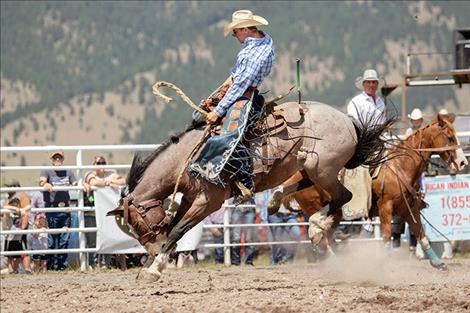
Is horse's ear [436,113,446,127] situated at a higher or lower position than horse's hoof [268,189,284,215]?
higher

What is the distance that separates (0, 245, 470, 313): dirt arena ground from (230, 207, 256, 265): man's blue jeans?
0.84 metres

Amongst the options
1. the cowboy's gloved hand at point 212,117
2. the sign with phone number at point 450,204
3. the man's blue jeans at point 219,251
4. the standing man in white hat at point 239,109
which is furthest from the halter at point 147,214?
the sign with phone number at point 450,204

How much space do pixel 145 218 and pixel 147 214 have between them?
0.04 m

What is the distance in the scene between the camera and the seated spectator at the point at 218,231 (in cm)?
1355

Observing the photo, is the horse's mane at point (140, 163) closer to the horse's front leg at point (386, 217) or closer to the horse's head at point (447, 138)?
the horse's front leg at point (386, 217)

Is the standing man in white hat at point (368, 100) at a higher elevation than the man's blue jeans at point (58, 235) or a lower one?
higher

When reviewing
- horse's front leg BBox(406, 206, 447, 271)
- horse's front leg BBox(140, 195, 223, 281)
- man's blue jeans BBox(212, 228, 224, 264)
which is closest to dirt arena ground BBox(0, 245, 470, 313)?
horse's front leg BBox(406, 206, 447, 271)

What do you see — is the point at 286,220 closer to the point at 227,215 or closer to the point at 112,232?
the point at 227,215

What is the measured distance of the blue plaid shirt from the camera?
8.88 meters

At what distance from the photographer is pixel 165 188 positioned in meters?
9.03

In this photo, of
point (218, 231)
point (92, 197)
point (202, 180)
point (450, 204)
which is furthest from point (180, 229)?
point (450, 204)

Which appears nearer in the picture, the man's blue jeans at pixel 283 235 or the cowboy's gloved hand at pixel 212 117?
the cowboy's gloved hand at pixel 212 117

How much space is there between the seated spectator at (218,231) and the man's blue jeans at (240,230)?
0.53ft

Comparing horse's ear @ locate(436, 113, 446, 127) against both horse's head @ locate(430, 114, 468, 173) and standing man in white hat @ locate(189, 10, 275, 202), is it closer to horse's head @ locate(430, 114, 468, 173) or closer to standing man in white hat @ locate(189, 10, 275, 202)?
horse's head @ locate(430, 114, 468, 173)
